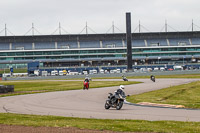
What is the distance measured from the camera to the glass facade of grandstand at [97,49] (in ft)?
495

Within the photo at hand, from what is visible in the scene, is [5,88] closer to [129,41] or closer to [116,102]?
[116,102]

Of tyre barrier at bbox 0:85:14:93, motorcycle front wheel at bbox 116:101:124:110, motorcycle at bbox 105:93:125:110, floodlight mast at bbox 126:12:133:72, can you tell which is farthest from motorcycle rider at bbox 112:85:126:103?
floodlight mast at bbox 126:12:133:72

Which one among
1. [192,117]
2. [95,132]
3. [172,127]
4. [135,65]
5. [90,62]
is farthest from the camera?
[90,62]

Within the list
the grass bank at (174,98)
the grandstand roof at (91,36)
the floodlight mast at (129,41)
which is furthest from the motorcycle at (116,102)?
the grandstand roof at (91,36)

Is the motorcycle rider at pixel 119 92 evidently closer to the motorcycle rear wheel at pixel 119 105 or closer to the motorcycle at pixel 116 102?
the motorcycle at pixel 116 102

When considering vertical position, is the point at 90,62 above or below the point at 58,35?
below

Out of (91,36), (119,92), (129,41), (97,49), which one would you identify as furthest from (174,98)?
(91,36)

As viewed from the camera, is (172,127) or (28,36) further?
(28,36)

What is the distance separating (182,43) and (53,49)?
56.3m

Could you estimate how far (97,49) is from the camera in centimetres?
15212

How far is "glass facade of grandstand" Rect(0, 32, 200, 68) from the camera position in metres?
151

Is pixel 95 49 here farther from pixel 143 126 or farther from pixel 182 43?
pixel 143 126

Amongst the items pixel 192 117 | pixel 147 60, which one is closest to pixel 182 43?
pixel 147 60

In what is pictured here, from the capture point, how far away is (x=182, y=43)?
156 m
